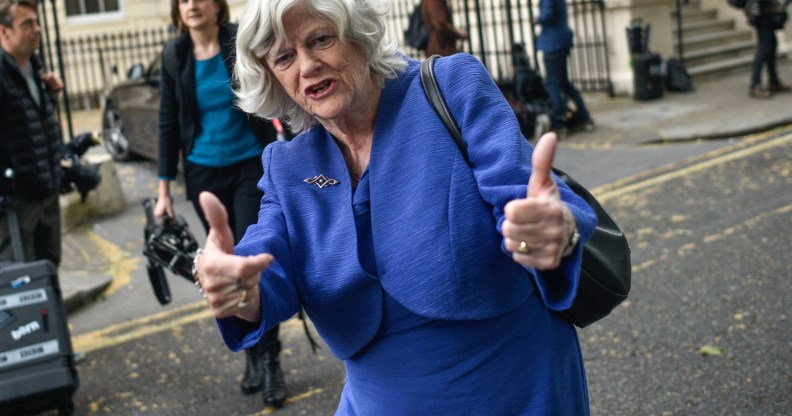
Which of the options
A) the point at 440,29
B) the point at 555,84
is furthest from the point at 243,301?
the point at 555,84

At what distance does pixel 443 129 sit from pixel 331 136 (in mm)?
332

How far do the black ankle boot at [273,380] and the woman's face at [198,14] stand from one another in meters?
1.61

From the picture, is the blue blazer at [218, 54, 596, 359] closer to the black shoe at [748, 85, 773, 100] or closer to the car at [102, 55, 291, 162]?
the car at [102, 55, 291, 162]

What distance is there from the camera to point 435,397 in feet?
A: 7.55

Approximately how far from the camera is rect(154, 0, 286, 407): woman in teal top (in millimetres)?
5145

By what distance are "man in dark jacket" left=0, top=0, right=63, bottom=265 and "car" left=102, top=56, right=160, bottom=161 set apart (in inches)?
205

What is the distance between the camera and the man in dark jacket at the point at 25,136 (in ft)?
18.5

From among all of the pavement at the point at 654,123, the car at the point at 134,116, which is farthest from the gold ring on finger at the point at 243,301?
the car at the point at 134,116

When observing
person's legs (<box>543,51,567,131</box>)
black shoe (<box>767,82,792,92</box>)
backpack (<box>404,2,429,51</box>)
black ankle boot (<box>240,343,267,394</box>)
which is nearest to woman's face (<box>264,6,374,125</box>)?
black ankle boot (<box>240,343,267,394</box>)

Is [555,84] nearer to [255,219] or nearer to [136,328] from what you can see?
[136,328]

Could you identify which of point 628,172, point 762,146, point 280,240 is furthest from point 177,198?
point 280,240

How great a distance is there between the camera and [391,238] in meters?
2.27

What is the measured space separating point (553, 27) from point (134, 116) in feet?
15.8

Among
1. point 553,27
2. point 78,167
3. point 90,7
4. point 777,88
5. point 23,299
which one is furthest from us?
point 90,7
